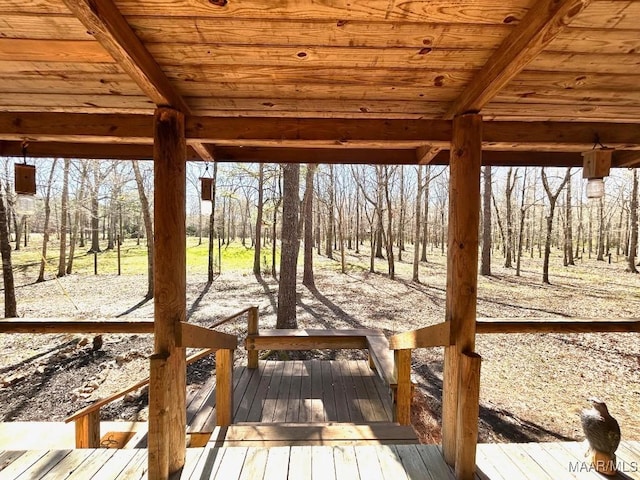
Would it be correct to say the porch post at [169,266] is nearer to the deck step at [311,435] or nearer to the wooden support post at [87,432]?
the deck step at [311,435]

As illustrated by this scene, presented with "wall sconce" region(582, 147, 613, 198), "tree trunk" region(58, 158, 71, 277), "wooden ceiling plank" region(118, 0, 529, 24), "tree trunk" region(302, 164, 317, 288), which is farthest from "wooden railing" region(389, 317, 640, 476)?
"tree trunk" region(58, 158, 71, 277)

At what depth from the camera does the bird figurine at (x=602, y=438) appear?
2102mm

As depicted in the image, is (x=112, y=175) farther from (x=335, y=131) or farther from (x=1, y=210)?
(x=335, y=131)

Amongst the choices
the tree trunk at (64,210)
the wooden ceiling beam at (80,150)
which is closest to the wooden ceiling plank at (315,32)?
the wooden ceiling beam at (80,150)

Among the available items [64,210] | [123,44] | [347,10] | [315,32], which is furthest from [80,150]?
[64,210]

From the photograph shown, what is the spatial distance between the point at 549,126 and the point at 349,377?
3621mm

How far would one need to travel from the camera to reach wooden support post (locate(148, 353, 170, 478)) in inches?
74.9

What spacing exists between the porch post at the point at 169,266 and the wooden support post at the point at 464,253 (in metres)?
1.81

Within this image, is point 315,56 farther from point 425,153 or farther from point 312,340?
point 312,340

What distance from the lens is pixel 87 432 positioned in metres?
2.75

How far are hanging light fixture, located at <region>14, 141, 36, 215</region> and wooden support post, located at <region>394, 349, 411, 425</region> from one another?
3601 mm

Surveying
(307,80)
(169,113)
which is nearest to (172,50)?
(169,113)

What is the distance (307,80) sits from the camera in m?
1.87

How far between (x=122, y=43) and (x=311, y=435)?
300 centimetres
